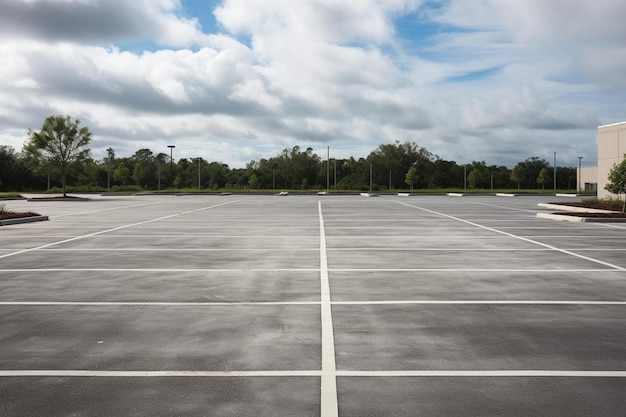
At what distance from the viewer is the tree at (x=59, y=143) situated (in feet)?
180

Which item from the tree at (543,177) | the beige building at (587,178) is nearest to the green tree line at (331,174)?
the tree at (543,177)

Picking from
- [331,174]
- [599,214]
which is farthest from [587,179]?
[599,214]

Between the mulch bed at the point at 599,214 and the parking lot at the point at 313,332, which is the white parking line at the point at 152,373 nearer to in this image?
the parking lot at the point at 313,332

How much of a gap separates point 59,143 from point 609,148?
154 feet

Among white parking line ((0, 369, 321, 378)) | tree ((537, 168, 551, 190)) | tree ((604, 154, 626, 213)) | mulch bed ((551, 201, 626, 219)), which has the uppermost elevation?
tree ((537, 168, 551, 190))

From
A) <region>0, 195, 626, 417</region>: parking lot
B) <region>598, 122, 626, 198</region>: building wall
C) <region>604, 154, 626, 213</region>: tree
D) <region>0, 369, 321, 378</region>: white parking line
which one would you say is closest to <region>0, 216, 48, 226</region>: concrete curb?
<region>0, 195, 626, 417</region>: parking lot

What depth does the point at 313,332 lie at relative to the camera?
6789 millimetres

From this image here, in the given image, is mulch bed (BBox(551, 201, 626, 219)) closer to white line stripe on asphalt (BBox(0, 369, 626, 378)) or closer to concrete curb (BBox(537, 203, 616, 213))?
concrete curb (BBox(537, 203, 616, 213))

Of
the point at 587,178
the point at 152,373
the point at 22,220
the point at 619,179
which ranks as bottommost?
the point at 152,373

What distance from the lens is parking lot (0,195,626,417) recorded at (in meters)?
4.73

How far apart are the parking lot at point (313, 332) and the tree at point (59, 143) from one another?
147 ft

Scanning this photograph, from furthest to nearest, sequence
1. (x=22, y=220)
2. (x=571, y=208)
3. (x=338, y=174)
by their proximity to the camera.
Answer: (x=338, y=174), (x=571, y=208), (x=22, y=220)

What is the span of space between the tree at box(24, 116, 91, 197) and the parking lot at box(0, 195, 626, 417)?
4488cm

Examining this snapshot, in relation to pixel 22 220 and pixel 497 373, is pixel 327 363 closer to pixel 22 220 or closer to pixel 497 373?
pixel 497 373
